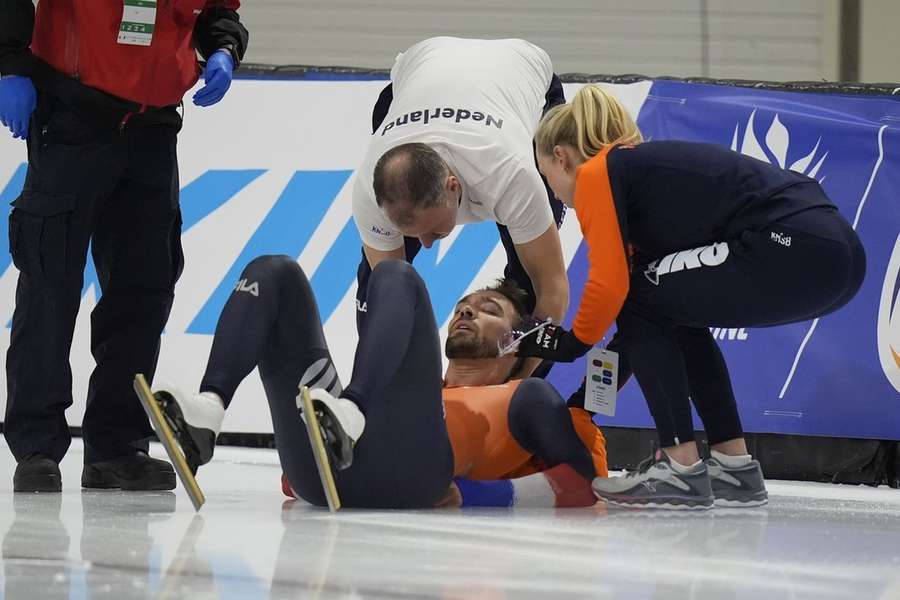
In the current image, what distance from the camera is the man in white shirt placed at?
3117 mm

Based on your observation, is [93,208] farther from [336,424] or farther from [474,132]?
[336,424]

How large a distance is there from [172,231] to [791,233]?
1.60 metres

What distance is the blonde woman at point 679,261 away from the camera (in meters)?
2.92

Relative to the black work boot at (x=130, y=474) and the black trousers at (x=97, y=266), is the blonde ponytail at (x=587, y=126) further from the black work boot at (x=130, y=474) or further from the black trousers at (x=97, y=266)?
the black work boot at (x=130, y=474)

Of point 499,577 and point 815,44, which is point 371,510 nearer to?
point 499,577

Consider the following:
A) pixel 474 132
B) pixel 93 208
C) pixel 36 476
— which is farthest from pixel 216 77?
pixel 36 476

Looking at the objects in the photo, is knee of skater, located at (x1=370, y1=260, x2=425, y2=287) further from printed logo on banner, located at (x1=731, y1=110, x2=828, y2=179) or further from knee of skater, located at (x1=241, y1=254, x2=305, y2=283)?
printed logo on banner, located at (x1=731, y1=110, x2=828, y2=179)

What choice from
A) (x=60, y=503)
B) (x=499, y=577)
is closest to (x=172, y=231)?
(x=60, y=503)

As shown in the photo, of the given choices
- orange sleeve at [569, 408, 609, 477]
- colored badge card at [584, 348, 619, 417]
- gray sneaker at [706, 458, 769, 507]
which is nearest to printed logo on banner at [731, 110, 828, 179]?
gray sneaker at [706, 458, 769, 507]

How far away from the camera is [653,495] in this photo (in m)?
2.98

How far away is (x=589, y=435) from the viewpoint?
2.98 meters

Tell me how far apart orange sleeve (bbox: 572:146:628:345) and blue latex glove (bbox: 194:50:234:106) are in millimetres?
1095

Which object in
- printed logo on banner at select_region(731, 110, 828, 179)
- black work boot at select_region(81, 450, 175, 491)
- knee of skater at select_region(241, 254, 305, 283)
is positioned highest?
printed logo on banner at select_region(731, 110, 828, 179)

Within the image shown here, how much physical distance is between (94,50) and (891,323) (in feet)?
8.68
